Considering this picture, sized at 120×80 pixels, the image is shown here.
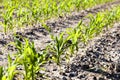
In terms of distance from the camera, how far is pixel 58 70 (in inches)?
164

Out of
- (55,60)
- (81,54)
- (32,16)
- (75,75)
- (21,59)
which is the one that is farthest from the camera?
(32,16)

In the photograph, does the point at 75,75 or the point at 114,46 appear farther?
the point at 114,46

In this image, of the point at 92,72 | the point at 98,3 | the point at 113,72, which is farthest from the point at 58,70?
the point at 98,3

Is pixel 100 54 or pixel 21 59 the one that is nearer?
pixel 21 59

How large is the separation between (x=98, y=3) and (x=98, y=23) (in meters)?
8.62

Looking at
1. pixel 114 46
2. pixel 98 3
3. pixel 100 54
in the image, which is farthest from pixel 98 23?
pixel 98 3

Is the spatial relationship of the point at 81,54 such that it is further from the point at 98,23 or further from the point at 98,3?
the point at 98,3

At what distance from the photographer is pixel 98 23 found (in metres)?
6.03

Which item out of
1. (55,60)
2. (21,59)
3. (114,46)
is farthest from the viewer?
(114,46)

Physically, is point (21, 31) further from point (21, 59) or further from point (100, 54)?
point (21, 59)

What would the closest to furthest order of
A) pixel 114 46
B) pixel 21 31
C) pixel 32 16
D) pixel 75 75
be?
pixel 75 75 < pixel 114 46 < pixel 21 31 < pixel 32 16

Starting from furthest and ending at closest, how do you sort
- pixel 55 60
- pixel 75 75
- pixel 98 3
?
pixel 98 3
pixel 55 60
pixel 75 75

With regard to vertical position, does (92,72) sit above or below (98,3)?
below

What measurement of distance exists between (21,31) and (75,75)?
2990 mm
